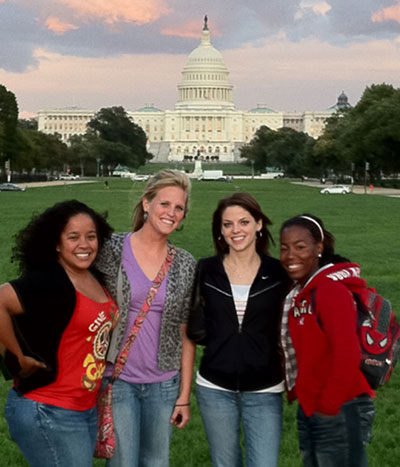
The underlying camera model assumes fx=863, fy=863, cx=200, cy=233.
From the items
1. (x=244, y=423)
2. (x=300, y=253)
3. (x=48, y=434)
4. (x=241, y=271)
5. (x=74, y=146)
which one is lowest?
(x=244, y=423)

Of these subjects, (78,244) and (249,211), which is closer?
(78,244)

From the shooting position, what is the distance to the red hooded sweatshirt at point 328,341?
3975 mm

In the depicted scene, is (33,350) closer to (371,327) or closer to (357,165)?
(371,327)

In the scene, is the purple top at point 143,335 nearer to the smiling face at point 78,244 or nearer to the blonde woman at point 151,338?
the blonde woman at point 151,338

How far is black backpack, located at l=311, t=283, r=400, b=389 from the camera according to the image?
4039mm

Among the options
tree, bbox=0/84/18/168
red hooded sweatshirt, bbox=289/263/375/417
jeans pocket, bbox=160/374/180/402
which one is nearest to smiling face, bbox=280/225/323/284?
red hooded sweatshirt, bbox=289/263/375/417

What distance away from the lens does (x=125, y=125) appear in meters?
127

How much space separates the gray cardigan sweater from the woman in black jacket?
72mm

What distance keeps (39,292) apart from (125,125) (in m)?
124

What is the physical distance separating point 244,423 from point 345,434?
2.15ft

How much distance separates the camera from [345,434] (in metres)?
4.11

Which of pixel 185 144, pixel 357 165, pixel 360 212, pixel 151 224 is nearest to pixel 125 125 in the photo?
pixel 357 165

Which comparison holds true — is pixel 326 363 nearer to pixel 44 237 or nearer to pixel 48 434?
pixel 48 434

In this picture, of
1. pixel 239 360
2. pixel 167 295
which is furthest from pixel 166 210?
pixel 239 360
